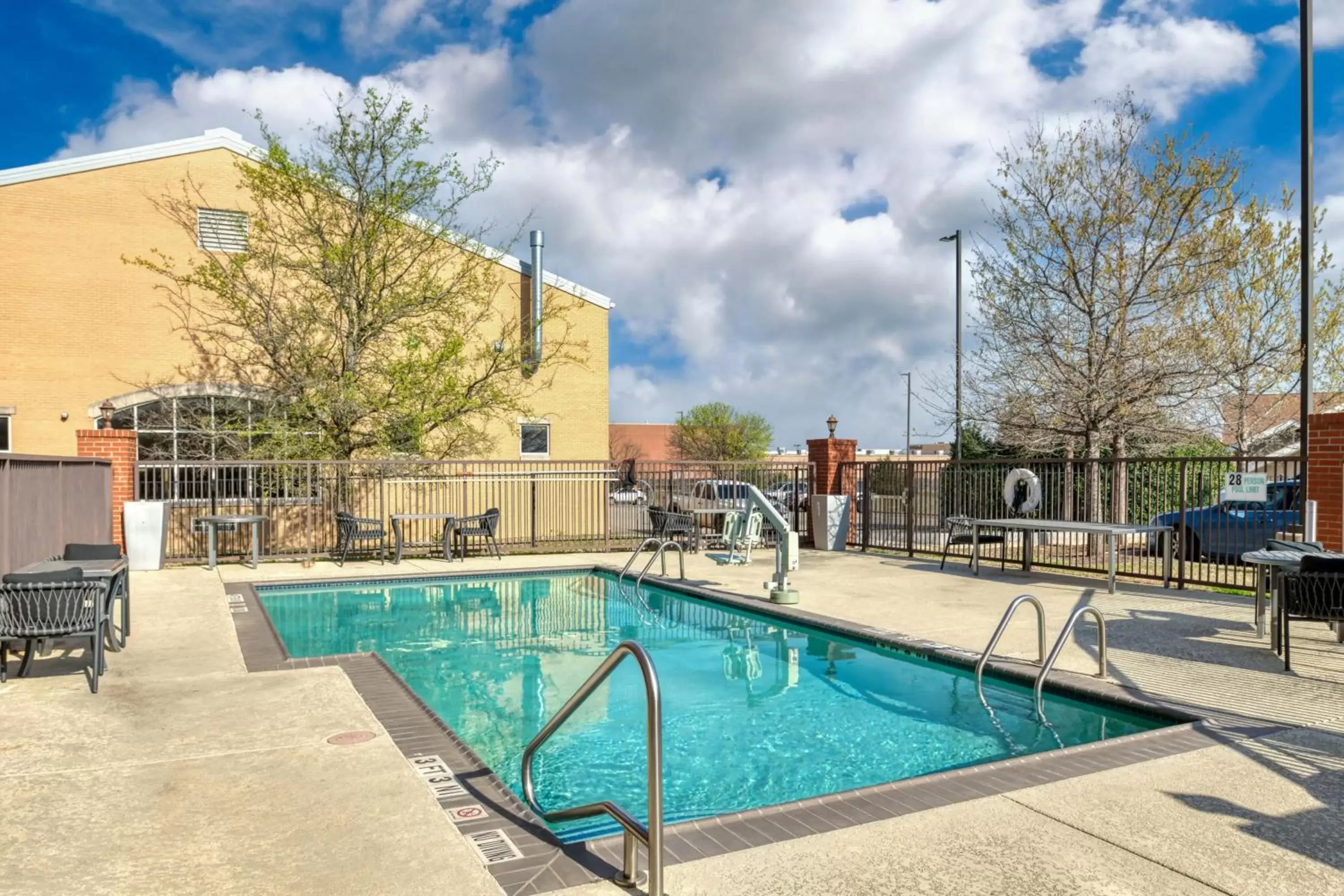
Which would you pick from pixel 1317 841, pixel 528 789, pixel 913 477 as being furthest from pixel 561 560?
pixel 1317 841

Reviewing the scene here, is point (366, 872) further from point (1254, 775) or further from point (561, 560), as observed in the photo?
point (561, 560)

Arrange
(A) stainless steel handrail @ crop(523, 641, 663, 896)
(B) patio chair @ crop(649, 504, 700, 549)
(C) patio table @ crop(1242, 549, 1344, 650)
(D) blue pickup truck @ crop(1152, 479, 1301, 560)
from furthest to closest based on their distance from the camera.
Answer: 1. (B) patio chair @ crop(649, 504, 700, 549)
2. (D) blue pickup truck @ crop(1152, 479, 1301, 560)
3. (C) patio table @ crop(1242, 549, 1344, 650)
4. (A) stainless steel handrail @ crop(523, 641, 663, 896)

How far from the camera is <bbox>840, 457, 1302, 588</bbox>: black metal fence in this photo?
11430 mm

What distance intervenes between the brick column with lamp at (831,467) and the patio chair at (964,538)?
2954 millimetres

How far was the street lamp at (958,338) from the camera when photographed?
17.9 meters

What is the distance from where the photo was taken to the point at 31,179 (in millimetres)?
16234

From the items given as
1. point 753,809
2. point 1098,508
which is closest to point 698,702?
point 753,809

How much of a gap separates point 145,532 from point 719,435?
44.9 meters

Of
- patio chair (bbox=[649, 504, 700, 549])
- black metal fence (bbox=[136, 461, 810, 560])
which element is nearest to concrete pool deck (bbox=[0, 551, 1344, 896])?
patio chair (bbox=[649, 504, 700, 549])

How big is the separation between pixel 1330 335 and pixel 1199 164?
8.92 meters

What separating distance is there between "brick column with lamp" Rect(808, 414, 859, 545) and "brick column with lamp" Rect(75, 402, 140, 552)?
11628 mm

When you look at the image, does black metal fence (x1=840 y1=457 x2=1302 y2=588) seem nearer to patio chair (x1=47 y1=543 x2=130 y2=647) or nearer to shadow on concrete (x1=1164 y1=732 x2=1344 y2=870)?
shadow on concrete (x1=1164 y1=732 x2=1344 y2=870)

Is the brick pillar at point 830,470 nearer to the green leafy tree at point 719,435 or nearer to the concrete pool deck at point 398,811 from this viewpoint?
the concrete pool deck at point 398,811

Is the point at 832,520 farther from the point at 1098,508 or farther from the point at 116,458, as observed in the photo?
the point at 116,458
